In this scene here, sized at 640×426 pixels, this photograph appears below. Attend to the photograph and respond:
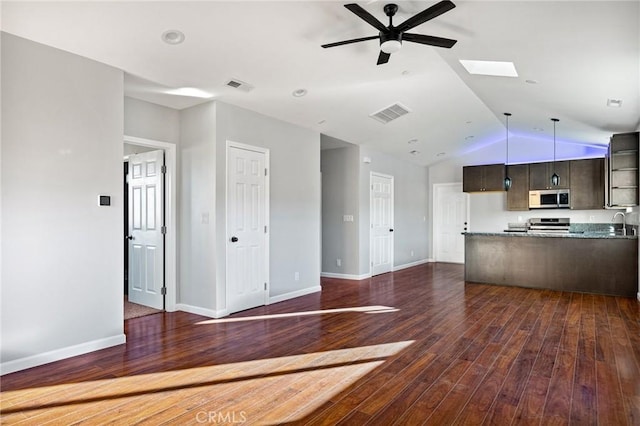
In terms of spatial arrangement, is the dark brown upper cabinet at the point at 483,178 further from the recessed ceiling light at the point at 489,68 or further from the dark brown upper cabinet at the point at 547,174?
the recessed ceiling light at the point at 489,68

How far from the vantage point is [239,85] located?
4461mm

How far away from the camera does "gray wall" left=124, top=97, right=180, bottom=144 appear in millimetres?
4613

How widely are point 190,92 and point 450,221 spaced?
309 inches

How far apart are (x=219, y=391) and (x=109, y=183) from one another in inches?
89.1

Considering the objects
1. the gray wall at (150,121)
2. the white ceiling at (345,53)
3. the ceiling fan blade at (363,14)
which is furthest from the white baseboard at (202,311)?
the ceiling fan blade at (363,14)

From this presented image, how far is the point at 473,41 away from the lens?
372cm

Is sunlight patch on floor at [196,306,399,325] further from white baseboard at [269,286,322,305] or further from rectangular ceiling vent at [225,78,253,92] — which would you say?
rectangular ceiling vent at [225,78,253,92]

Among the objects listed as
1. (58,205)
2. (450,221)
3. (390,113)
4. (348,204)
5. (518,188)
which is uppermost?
(390,113)

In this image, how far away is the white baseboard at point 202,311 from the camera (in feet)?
15.6

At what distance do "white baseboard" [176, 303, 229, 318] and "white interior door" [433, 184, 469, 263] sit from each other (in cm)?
717

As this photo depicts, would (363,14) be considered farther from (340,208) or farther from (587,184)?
(587,184)

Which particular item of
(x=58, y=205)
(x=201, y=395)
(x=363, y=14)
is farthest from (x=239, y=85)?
(x=201, y=395)

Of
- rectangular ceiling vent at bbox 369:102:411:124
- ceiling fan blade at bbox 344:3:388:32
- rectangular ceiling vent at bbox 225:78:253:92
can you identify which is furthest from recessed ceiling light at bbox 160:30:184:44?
rectangular ceiling vent at bbox 369:102:411:124

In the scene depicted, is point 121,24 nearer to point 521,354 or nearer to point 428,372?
point 428,372
